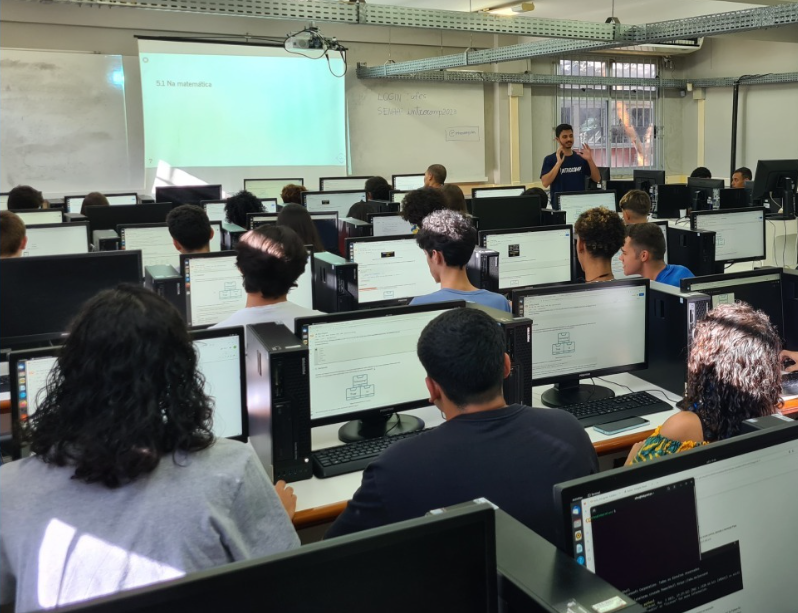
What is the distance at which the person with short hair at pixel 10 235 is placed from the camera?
141 inches

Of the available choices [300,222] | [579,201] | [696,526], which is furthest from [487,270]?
[579,201]

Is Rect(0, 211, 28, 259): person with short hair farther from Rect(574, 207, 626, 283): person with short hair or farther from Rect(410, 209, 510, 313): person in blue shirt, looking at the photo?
Rect(574, 207, 626, 283): person with short hair

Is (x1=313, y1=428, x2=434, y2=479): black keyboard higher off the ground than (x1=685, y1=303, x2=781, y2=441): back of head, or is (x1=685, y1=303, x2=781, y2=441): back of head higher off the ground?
(x1=685, y1=303, x2=781, y2=441): back of head

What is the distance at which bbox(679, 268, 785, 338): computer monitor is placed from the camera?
2.98 m

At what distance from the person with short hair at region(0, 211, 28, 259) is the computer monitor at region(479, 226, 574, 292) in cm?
234

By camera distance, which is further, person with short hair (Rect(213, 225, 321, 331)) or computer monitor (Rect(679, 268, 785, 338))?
computer monitor (Rect(679, 268, 785, 338))

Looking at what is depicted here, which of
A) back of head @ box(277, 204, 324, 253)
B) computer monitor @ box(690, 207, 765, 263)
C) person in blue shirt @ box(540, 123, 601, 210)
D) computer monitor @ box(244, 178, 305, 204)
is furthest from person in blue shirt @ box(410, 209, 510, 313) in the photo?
computer monitor @ box(244, 178, 305, 204)

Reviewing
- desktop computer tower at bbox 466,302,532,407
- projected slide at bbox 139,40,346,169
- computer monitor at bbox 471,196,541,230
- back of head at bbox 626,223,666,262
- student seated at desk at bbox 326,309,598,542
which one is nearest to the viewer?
student seated at desk at bbox 326,309,598,542

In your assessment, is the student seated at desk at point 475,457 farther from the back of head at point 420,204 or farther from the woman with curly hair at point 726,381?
the back of head at point 420,204

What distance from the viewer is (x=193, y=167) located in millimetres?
8992

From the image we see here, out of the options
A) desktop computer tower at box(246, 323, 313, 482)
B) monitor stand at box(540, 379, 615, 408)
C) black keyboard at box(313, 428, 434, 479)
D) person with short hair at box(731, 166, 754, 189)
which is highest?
person with short hair at box(731, 166, 754, 189)

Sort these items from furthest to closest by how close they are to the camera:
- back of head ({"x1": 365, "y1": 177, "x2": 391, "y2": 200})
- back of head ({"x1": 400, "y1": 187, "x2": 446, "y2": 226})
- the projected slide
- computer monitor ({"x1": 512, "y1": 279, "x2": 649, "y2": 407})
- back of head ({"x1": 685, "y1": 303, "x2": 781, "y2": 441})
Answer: the projected slide
back of head ({"x1": 365, "y1": 177, "x2": 391, "y2": 200})
back of head ({"x1": 400, "y1": 187, "x2": 446, "y2": 226})
computer monitor ({"x1": 512, "y1": 279, "x2": 649, "y2": 407})
back of head ({"x1": 685, "y1": 303, "x2": 781, "y2": 441})

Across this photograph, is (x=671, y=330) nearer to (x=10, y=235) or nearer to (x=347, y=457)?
(x=347, y=457)

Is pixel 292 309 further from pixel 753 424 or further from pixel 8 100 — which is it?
pixel 8 100
